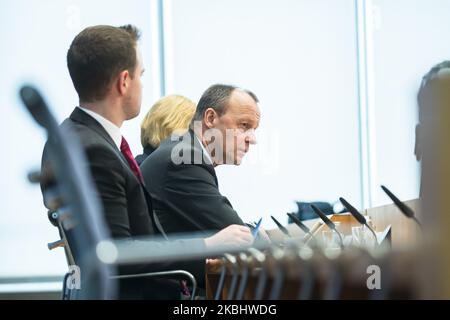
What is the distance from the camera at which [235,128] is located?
9.95 feet

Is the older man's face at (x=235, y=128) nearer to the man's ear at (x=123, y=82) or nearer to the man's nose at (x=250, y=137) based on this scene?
the man's nose at (x=250, y=137)

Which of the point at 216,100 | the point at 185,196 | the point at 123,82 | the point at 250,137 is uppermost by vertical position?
the point at 123,82

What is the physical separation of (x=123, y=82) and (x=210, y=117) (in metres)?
0.98

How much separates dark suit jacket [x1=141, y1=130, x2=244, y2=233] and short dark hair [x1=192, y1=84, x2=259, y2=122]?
0.32 metres

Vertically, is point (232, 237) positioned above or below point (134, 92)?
below

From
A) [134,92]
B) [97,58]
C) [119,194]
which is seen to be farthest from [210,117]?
[119,194]

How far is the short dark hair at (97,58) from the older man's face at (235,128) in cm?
99

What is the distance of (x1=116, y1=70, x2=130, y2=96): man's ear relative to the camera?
204 centimetres

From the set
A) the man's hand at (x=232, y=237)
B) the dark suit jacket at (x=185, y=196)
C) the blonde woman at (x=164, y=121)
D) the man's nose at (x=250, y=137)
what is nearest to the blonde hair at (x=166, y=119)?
the blonde woman at (x=164, y=121)

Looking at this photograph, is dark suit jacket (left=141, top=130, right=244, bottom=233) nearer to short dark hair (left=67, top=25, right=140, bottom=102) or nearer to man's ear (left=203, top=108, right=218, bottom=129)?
man's ear (left=203, top=108, right=218, bottom=129)

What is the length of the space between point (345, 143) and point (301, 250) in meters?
4.73

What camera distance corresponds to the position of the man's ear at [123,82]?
6.68ft

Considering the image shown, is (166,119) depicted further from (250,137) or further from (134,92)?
(134,92)
